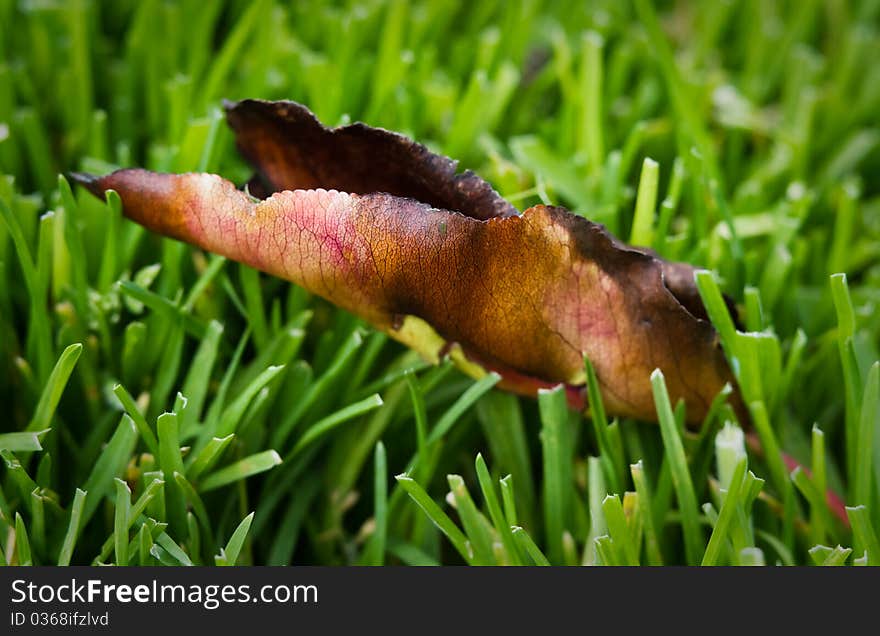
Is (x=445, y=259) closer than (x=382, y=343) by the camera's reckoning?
Yes

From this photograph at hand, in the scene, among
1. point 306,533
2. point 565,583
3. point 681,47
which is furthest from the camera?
point 681,47

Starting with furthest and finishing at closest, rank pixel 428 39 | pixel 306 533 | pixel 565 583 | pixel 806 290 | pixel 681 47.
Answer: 1. pixel 681 47
2. pixel 428 39
3. pixel 806 290
4. pixel 306 533
5. pixel 565 583

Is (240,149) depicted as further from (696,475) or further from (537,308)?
(696,475)

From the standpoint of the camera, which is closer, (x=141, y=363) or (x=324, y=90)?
(x=141, y=363)

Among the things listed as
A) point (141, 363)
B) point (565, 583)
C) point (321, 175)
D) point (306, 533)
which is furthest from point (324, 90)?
point (565, 583)

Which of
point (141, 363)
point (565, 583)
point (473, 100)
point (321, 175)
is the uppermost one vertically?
point (473, 100)
